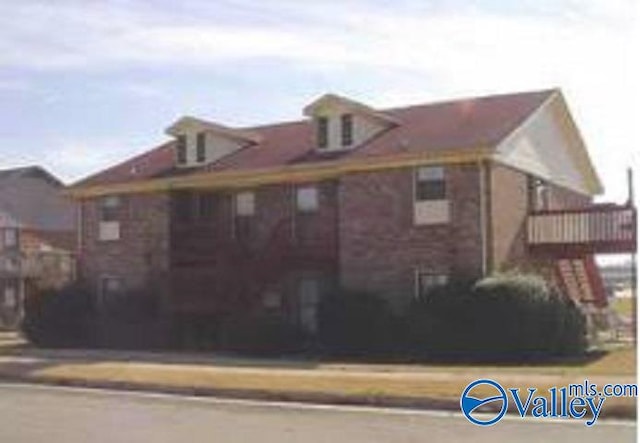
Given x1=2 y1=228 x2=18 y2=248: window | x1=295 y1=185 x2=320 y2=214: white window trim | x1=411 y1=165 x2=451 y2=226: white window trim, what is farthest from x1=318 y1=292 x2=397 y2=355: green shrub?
x1=2 y1=228 x2=18 y2=248: window

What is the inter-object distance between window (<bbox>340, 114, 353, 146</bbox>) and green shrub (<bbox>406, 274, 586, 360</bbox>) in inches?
271

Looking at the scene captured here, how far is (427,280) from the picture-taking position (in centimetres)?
3406

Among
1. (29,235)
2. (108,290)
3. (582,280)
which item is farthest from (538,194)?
(29,235)

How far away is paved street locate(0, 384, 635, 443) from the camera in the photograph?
15031 mm

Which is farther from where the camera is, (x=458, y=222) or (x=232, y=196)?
(x=232, y=196)

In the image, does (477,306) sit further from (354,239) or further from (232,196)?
(232,196)

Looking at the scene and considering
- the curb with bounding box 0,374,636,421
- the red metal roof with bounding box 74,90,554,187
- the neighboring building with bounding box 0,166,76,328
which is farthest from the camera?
the neighboring building with bounding box 0,166,76,328

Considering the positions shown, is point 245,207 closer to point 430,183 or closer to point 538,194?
point 430,183

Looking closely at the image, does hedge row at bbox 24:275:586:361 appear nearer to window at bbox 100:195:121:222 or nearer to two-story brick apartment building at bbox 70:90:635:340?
two-story brick apartment building at bbox 70:90:635:340

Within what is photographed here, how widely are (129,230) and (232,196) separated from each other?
4127 millimetres

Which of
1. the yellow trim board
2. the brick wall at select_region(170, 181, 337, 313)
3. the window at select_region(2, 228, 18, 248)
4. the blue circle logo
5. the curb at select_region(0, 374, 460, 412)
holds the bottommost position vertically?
the curb at select_region(0, 374, 460, 412)

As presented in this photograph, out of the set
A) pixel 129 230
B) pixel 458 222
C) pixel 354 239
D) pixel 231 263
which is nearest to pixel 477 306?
pixel 458 222

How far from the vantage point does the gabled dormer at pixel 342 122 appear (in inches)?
1448

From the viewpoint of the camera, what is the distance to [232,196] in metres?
39.3
